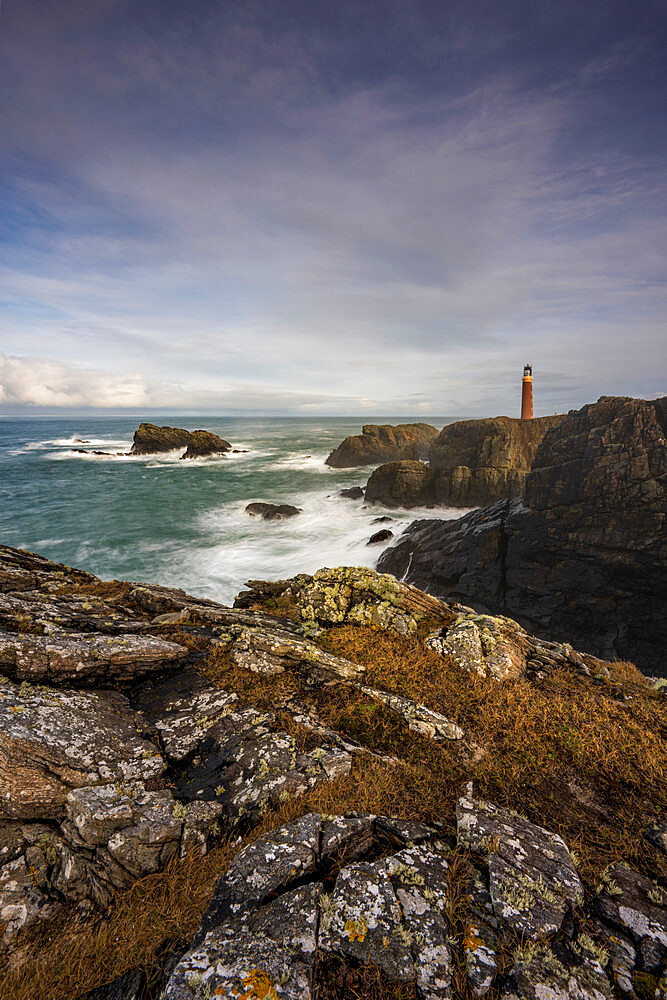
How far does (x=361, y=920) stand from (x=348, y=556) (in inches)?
1173

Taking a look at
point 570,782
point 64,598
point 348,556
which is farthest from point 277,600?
point 348,556

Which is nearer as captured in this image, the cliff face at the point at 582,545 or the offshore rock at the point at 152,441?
the cliff face at the point at 582,545

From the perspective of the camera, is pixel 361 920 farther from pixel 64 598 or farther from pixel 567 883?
pixel 64 598

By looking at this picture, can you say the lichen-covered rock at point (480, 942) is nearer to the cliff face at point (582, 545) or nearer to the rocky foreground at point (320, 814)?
the rocky foreground at point (320, 814)

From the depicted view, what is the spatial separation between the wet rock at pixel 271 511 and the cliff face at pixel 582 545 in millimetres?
18358

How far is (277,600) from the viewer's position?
37.9 ft

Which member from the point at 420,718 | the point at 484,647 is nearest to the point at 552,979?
the point at 420,718

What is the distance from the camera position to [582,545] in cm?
2409

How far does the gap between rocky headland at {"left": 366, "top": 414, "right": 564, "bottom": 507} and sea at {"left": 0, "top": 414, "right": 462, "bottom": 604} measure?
6.79 ft

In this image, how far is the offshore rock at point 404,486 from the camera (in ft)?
146

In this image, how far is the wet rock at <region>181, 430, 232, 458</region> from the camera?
84500 millimetres

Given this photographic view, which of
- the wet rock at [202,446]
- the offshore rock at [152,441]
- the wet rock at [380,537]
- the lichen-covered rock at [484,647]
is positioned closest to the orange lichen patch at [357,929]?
the lichen-covered rock at [484,647]

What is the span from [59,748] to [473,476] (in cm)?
4610

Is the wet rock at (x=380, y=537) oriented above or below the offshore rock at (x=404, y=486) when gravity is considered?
below
